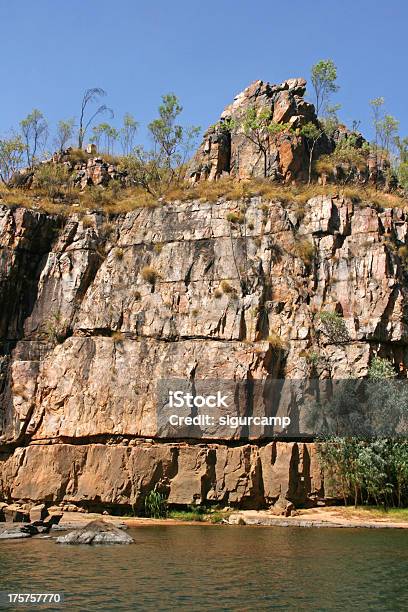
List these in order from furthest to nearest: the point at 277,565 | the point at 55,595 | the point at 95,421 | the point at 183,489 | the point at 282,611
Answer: the point at 95,421, the point at 183,489, the point at 277,565, the point at 55,595, the point at 282,611

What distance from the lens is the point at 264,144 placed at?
181 feet

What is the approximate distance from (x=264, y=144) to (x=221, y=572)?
39.7m

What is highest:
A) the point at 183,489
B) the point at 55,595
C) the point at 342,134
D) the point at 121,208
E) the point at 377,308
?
the point at 342,134

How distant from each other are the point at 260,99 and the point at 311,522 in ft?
121

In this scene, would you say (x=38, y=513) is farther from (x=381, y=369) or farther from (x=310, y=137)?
(x=310, y=137)

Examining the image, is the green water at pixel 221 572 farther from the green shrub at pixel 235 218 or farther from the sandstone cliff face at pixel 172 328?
the green shrub at pixel 235 218

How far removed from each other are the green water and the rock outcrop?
31427 mm

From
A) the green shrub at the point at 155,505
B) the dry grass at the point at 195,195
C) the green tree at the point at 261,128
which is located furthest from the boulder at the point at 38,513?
the green tree at the point at 261,128

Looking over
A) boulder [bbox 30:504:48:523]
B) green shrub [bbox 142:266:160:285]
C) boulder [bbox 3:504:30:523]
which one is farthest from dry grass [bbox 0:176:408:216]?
boulder [bbox 3:504:30:523]

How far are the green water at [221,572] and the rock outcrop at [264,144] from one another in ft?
103

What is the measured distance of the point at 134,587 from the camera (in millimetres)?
20031

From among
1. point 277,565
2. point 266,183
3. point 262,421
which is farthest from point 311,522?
point 266,183

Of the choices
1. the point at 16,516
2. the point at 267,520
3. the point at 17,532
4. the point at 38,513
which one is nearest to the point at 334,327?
the point at 267,520

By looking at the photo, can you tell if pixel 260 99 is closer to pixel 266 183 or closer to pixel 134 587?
pixel 266 183
